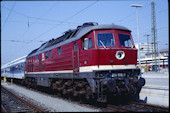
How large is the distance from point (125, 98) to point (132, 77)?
211 cm

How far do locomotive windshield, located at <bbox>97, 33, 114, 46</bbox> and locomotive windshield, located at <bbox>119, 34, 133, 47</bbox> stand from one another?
1.87 ft

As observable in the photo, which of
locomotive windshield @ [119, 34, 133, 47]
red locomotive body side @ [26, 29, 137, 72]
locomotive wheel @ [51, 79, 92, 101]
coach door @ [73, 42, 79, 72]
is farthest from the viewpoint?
coach door @ [73, 42, 79, 72]

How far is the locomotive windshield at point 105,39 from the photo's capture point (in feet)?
32.8

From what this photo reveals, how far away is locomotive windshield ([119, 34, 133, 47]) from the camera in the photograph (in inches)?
410

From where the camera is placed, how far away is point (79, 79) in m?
10.9

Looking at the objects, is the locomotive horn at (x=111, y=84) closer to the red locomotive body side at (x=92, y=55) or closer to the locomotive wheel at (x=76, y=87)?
the red locomotive body side at (x=92, y=55)

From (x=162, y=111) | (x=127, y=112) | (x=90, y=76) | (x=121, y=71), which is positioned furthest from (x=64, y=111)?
(x=162, y=111)

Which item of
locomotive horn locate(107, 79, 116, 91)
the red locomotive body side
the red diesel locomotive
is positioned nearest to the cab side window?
the red diesel locomotive

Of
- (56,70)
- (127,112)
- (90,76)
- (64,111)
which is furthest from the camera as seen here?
(56,70)

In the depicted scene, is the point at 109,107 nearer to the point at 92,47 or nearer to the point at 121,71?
the point at 121,71

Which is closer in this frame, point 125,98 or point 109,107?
point 109,107

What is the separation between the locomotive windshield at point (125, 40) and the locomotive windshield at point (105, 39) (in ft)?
1.87

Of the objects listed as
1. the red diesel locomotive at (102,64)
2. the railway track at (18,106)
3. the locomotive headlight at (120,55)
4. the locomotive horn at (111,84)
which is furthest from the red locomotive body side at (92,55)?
the railway track at (18,106)

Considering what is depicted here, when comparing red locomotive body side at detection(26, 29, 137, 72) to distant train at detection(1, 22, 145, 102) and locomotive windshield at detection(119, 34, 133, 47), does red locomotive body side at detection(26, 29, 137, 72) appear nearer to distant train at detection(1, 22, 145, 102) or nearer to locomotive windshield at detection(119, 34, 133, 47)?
distant train at detection(1, 22, 145, 102)
